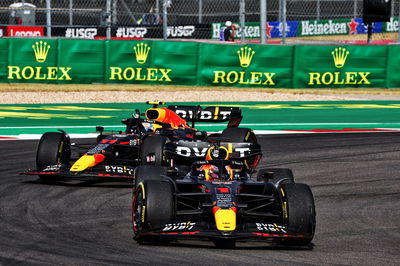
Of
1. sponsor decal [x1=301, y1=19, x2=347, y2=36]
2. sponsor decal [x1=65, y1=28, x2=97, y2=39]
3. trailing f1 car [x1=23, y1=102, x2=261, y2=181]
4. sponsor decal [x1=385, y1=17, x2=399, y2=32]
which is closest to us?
trailing f1 car [x1=23, y1=102, x2=261, y2=181]

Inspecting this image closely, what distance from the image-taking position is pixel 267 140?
58.4 feet

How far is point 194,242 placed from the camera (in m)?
8.95

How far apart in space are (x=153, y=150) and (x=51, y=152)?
1.64m

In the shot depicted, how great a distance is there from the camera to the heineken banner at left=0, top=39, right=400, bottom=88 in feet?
82.9

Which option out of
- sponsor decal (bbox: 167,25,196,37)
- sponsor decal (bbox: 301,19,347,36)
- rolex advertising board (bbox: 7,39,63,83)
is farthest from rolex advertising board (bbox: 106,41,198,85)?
sponsor decal (bbox: 301,19,347,36)

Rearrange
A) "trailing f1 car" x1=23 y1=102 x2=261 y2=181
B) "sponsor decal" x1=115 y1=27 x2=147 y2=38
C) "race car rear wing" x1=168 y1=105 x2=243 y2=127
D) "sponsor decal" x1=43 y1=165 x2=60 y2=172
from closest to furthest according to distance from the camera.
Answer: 1. "trailing f1 car" x1=23 y1=102 x2=261 y2=181
2. "sponsor decal" x1=43 y1=165 x2=60 y2=172
3. "race car rear wing" x1=168 y1=105 x2=243 y2=127
4. "sponsor decal" x1=115 y1=27 x2=147 y2=38

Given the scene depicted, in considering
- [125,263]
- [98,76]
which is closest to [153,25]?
[98,76]

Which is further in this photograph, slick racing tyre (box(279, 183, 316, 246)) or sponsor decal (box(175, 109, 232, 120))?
sponsor decal (box(175, 109, 232, 120))

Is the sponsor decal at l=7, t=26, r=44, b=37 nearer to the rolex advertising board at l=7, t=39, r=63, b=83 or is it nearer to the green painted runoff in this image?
the rolex advertising board at l=7, t=39, r=63, b=83

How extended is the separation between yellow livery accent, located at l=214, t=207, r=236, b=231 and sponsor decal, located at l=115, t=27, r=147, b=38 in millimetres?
25236

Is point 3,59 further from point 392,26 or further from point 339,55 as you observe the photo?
point 392,26

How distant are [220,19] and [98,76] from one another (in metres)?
12.4

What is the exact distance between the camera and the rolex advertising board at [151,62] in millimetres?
25766

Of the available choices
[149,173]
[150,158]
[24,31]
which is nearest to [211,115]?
[150,158]
